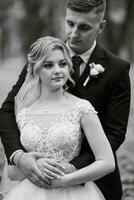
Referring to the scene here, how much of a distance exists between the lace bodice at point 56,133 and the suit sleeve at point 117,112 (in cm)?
9

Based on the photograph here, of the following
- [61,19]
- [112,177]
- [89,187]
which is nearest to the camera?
[89,187]

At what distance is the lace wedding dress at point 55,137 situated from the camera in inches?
90.2

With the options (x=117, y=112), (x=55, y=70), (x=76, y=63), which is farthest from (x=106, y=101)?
(x=55, y=70)

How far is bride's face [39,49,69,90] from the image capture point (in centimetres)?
230

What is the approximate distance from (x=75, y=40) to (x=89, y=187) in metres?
0.63

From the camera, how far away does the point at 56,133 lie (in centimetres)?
228

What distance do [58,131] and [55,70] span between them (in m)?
0.24

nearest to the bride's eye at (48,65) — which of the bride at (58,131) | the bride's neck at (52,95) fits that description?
the bride at (58,131)

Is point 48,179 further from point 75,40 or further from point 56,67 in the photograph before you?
point 75,40

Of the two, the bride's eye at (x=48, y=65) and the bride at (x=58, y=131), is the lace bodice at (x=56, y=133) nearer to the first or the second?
the bride at (x=58, y=131)

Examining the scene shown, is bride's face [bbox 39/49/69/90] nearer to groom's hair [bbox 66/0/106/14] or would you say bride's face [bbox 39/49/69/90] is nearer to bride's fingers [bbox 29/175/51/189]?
groom's hair [bbox 66/0/106/14]

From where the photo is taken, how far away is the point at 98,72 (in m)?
2.45

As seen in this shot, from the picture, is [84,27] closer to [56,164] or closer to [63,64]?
[63,64]

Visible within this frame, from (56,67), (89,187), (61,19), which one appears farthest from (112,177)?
(61,19)
